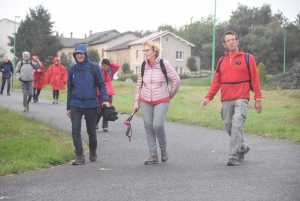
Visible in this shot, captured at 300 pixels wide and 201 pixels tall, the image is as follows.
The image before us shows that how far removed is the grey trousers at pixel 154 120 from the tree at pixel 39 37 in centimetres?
6189

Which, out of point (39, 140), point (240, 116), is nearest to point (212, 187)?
point (240, 116)

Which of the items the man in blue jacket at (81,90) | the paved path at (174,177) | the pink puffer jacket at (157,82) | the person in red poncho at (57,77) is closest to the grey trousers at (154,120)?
the pink puffer jacket at (157,82)

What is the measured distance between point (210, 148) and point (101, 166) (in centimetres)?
271

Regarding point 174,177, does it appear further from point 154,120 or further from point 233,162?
point 154,120

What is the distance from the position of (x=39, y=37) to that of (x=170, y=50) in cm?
2035

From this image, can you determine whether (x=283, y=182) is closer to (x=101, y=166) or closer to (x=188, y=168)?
(x=188, y=168)

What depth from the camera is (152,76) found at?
8344 millimetres

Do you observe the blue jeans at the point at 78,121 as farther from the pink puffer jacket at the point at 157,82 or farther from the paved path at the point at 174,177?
the pink puffer jacket at the point at 157,82

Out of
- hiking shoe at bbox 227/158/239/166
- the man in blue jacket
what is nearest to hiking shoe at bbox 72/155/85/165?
the man in blue jacket

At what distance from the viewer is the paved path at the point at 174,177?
6.02 m

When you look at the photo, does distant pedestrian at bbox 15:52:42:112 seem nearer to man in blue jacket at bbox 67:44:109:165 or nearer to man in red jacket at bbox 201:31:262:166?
man in blue jacket at bbox 67:44:109:165

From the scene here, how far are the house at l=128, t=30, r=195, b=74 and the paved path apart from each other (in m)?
69.2

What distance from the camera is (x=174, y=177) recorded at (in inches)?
278

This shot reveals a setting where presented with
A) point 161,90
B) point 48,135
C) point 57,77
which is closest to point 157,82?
point 161,90
